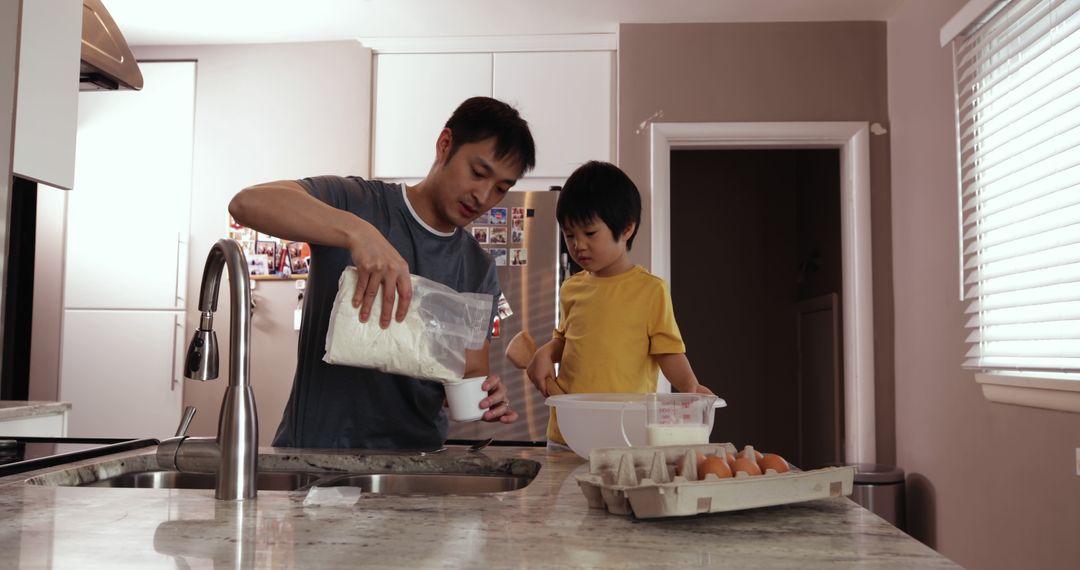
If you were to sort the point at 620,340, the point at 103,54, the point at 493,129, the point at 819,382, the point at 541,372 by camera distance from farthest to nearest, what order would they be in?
the point at 819,382 → the point at 103,54 → the point at 620,340 → the point at 541,372 → the point at 493,129

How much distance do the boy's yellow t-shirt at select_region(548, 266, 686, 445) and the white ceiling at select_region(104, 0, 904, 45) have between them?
1.91 metres

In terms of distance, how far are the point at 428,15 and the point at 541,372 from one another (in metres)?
2.30

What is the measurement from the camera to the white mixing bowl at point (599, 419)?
1.08m

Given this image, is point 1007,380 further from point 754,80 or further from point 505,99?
point 505,99

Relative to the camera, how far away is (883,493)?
2961mm

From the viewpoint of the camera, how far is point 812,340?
14.7 ft

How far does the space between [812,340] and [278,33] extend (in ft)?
10.3

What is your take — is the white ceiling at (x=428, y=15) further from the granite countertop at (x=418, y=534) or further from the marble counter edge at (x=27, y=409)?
the granite countertop at (x=418, y=534)

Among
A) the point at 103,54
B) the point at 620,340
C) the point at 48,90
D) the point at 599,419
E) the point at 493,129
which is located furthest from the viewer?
the point at 103,54

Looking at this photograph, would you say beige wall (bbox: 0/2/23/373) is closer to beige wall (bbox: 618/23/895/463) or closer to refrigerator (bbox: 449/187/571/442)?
refrigerator (bbox: 449/187/571/442)

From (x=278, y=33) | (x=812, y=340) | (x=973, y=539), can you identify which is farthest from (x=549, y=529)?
(x=812, y=340)

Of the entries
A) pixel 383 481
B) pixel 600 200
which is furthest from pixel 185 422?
pixel 600 200

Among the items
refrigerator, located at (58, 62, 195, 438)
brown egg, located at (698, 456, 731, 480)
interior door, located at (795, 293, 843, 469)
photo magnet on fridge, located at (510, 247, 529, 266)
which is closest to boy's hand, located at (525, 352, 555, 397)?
brown egg, located at (698, 456, 731, 480)

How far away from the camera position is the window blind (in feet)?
6.86
